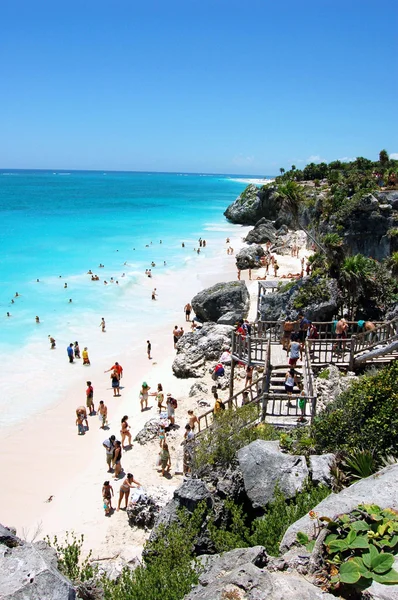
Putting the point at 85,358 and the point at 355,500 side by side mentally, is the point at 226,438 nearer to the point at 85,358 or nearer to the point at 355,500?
the point at 355,500

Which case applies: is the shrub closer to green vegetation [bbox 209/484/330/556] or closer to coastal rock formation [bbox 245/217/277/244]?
green vegetation [bbox 209/484/330/556]

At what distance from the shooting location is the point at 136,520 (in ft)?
40.1

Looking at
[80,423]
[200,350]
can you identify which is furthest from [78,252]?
[80,423]

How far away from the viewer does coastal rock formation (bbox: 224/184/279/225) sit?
70750 millimetres

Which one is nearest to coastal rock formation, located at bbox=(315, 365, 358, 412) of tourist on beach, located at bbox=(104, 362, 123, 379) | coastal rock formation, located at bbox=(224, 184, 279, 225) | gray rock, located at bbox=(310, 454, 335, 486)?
gray rock, located at bbox=(310, 454, 335, 486)

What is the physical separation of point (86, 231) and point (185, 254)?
2511cm

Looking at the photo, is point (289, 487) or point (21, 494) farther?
point (21, 494)

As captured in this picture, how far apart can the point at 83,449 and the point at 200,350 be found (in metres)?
7.73

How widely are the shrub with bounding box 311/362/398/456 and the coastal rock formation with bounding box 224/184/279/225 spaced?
58.7 meters

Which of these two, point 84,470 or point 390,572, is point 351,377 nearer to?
point 84,470

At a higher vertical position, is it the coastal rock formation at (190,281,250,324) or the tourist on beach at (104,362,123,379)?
the coastal rock formation at (190,281,250,324)

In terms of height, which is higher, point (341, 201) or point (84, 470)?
point (341, 201)

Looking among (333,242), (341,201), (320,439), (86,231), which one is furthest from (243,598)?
(86,231)

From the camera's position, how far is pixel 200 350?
74.1 ft
